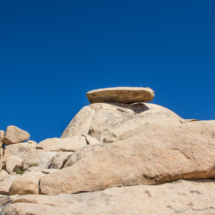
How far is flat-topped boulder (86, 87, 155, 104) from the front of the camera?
494 inches

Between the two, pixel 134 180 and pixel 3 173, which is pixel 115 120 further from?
pixel 3 173

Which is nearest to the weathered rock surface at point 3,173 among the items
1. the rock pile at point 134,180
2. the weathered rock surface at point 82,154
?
the rock pile at point 134,180

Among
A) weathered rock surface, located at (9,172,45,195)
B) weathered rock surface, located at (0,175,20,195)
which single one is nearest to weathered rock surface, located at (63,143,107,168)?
weathered rock surface, located at (9,172,45,195)

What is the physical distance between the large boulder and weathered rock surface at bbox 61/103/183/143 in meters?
0.89

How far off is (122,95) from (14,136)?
20.9 ft

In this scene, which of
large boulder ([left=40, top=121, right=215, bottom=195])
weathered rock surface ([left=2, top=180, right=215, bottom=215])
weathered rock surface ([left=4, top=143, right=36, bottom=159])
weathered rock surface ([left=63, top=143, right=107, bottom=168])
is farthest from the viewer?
weathered rock surface ([left=4, top=143, right=36, bottom=159])

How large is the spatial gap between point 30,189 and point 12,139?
34.0ft

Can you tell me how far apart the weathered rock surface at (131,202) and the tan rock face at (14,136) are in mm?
10797

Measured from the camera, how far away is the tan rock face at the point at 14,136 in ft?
44.2

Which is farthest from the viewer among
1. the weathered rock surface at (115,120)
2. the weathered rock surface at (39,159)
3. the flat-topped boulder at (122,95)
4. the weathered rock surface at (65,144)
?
the flat-topped boulder at (122,95)

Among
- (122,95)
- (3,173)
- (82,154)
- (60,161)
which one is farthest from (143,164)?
(122,95)

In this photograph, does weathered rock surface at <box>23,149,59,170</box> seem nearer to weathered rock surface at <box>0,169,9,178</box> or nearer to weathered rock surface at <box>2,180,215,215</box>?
weathered rock surface at <box>0,169,9,178</box>

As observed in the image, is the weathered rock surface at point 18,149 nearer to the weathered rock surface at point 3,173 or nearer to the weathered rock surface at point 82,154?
the weathered rock surface at point 3,173

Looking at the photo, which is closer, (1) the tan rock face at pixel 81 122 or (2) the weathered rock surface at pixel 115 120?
(2) the weathered rock surface at pixel 115 120
